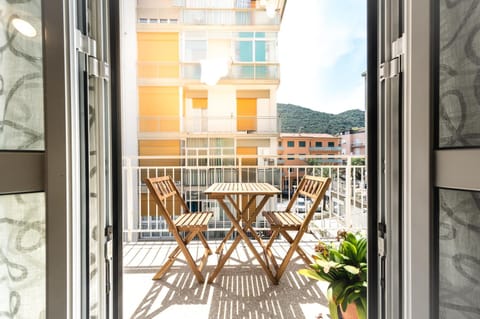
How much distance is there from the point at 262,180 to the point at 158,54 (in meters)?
3.43

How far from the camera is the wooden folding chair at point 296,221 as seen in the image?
2.13 m

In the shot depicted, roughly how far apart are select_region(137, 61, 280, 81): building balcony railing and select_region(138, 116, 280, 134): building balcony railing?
0.79m

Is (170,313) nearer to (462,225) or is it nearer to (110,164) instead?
(110,164)

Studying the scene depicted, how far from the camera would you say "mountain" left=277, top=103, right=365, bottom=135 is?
3.04 meters

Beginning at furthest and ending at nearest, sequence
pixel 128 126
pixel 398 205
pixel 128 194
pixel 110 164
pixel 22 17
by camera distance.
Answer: pixel 128 126 → pixel 128 194 → pixel 110 164 → pixel 398 205 → pixel 22 17

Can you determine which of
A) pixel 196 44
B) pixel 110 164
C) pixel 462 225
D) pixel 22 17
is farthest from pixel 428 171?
pixel 196 44

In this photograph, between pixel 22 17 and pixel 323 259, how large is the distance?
170 centimetres

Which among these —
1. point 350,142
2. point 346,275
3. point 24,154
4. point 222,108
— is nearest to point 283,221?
point 346,275

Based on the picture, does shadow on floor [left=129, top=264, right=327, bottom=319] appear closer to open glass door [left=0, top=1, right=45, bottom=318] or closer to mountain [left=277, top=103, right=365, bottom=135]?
open glass door [left=0, top=1, right=45, bottom=318]

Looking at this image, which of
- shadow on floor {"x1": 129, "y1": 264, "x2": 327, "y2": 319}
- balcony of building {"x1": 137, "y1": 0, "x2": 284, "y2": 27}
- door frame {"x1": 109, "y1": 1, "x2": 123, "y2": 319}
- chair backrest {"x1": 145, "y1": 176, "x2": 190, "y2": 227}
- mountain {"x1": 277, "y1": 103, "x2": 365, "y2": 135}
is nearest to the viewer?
door frame {"x1": 109, "y1": 1, "x2": 123, "y2": 319}

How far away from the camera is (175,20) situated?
4.70 m

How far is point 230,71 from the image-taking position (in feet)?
15.4

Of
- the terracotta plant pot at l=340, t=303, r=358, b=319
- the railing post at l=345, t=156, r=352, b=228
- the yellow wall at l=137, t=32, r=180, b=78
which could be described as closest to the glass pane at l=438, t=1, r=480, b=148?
the terracotta plant pot at l=340, t=303, r=358, b=319

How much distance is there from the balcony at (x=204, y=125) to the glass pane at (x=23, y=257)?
4.12 metres
